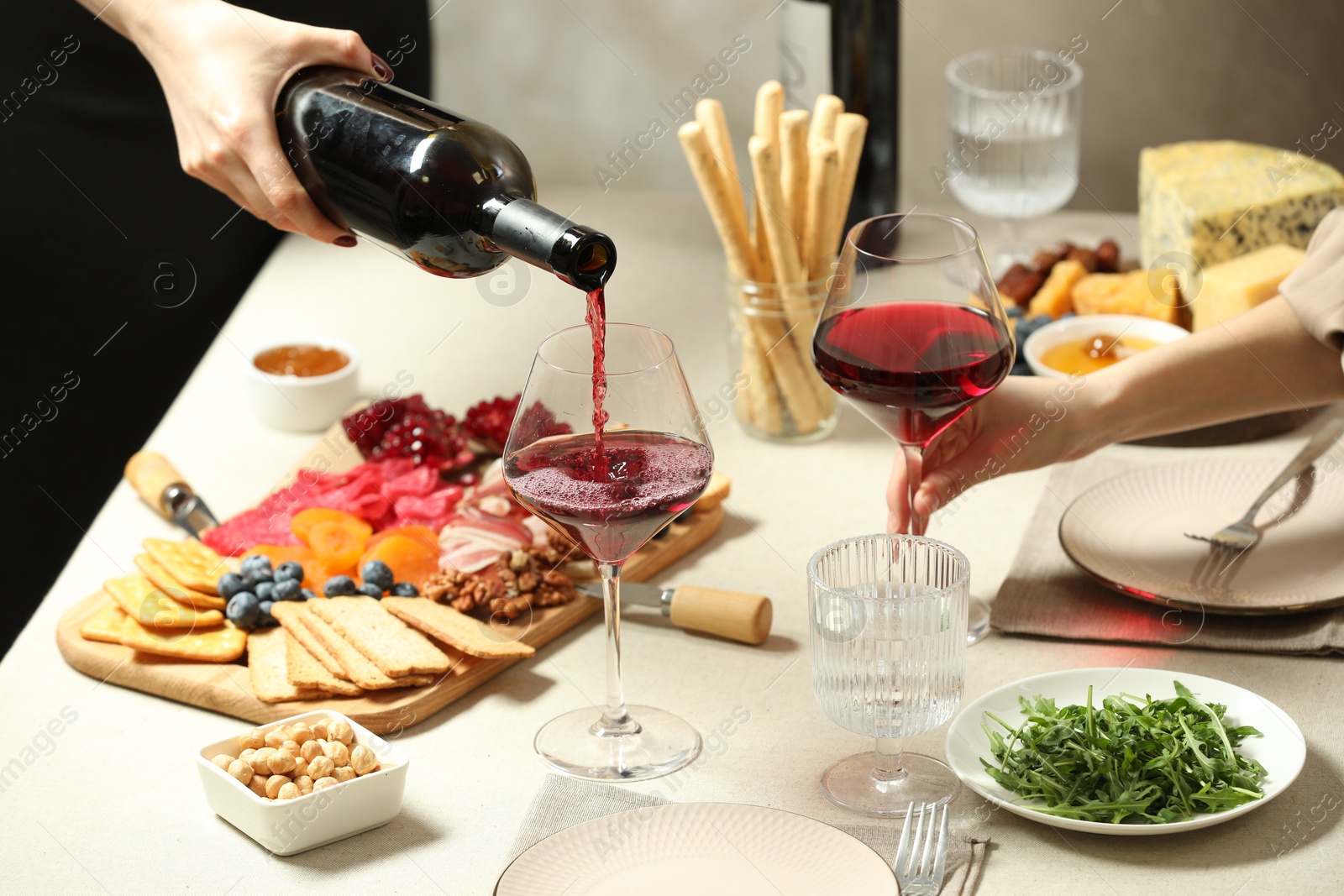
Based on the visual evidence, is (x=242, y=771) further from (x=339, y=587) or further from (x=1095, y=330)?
(x=1095, y=330)

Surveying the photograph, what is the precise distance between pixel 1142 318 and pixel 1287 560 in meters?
0.51

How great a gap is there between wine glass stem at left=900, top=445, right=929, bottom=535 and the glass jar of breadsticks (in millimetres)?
371

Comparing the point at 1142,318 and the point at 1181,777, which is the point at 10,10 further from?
the point at 1181,777

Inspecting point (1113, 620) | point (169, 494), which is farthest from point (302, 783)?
point (1113, 620)

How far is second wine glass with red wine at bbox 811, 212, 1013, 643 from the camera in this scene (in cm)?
109

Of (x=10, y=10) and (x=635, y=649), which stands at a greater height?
(x=10, y=10)

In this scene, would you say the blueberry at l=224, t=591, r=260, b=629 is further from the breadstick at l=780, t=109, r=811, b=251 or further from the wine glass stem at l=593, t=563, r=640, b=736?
the breadstick at l=780, t=109, r=811, b=251

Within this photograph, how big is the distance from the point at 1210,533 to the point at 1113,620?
16 cm

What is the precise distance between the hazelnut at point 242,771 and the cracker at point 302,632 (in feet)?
0.51

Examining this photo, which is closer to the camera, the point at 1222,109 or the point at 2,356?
the point at 2,356

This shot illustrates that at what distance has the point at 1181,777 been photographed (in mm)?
903

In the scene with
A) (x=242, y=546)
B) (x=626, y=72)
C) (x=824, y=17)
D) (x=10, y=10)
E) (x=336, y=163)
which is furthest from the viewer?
(x=626, y=72)

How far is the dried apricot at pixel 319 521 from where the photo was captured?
4.36 ft

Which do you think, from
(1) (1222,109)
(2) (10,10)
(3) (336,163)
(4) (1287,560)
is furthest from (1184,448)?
(2) (10,10)
